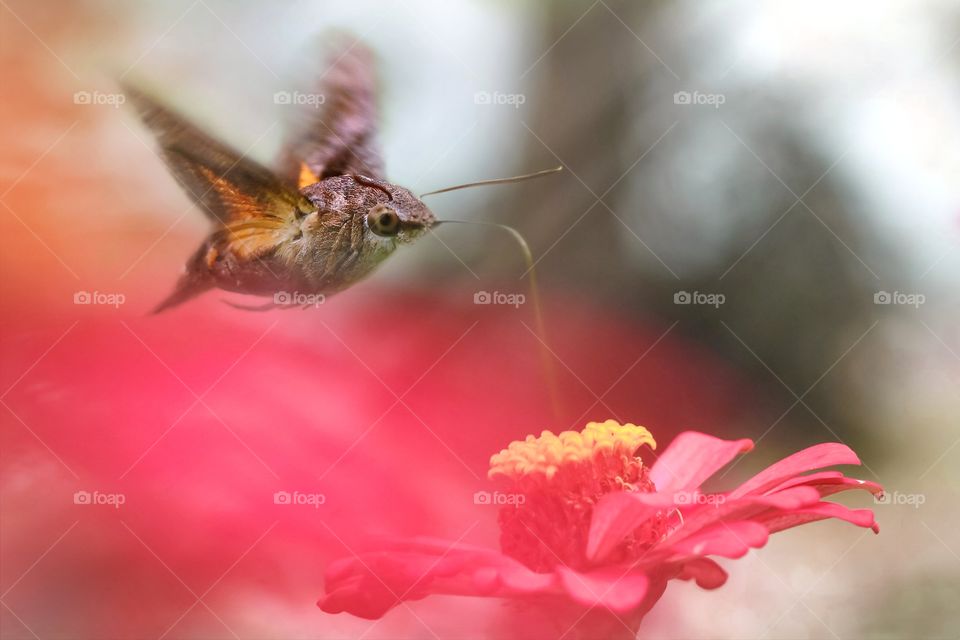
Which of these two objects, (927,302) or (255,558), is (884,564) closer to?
(927,302)

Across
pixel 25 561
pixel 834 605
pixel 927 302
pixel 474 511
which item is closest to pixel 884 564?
pixel 834 605
